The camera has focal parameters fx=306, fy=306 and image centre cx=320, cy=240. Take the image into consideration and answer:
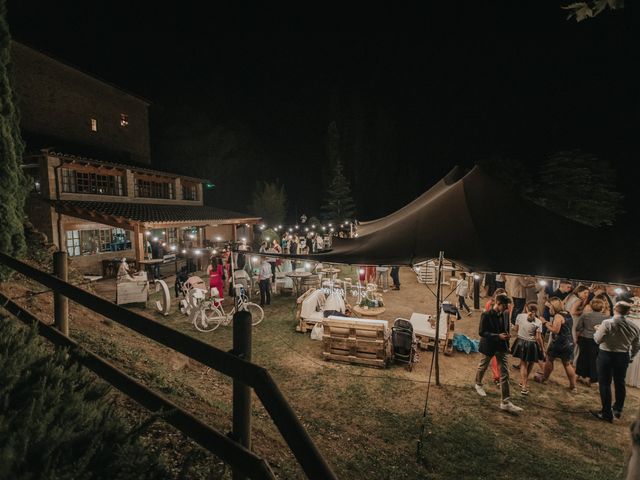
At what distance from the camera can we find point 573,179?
28062mm

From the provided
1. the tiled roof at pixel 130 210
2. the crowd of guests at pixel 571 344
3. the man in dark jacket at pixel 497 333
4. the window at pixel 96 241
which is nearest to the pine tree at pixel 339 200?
the tiled roof at pixel 130 210

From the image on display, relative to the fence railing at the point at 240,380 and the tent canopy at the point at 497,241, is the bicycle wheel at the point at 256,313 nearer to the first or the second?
the tent canopy at the point at 497,241

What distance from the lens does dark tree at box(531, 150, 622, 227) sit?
90.8ft

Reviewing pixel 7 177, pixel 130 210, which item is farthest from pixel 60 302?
pixel 130 210

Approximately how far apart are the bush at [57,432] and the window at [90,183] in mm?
16372

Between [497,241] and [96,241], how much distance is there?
19.0m

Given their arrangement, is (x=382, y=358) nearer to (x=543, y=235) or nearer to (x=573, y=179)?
(x=543, y=235)

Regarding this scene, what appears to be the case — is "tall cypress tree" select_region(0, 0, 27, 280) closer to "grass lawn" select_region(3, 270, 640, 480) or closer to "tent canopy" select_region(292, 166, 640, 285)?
"grass lawn" select_region(3, 270, 640, 480)

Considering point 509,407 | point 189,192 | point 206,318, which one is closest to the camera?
point 509,407

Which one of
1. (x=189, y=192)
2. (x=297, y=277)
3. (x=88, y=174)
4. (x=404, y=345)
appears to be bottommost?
(x=404, y=345)

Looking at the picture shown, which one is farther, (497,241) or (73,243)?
(73,243)

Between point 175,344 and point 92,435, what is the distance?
699mm

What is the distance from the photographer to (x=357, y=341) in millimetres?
6840

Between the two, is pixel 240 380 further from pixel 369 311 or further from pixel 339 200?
pixel 339 200
